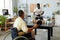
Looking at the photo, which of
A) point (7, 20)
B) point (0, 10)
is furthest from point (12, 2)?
point (7, 20)

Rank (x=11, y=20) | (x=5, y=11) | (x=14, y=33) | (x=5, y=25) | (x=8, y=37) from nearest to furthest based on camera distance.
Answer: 1. (x=14, y=33)
2. (x=8, y=37)
3. (x=5, y=25)
4. (x=11, y=20)
5. (x=5, y=11)

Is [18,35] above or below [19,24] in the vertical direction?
below

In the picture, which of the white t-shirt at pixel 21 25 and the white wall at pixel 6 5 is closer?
the white t-shirt at pixel 21 25

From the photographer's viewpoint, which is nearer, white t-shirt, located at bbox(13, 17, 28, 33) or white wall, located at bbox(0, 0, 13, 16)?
white t-shirt, located at bbox(13, 17, 28, 33)

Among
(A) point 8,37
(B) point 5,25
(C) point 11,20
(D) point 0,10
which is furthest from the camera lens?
(D) point 0,10

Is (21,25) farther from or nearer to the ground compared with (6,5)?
nearer to the ground

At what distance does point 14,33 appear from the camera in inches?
144

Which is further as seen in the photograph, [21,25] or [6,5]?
[6,5]

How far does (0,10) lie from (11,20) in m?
2.04

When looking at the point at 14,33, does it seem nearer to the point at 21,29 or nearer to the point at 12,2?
the point at 21,29

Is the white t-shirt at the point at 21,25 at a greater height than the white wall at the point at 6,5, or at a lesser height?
lesser

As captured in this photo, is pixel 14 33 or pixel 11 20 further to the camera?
pixel 11 20

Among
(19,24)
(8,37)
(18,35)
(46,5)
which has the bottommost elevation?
(8,37)

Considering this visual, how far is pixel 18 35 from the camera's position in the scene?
367cm
